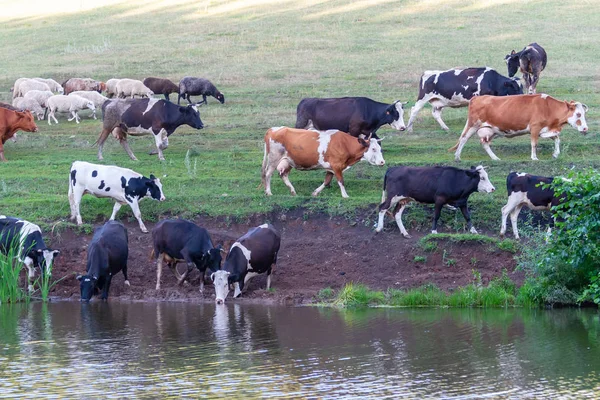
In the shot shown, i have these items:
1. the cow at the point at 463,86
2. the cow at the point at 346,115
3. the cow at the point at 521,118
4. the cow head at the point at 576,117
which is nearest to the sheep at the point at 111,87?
the cow at the point at 463,86

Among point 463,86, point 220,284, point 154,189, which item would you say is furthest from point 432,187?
point 463,86

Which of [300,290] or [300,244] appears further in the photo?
[300,244]

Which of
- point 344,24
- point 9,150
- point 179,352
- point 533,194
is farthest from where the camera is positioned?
point 344,24

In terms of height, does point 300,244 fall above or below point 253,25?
below

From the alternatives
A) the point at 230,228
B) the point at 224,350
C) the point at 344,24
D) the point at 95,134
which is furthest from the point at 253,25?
the point at 224,350

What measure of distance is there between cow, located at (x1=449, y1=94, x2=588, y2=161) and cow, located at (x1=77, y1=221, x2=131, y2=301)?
9.04 m

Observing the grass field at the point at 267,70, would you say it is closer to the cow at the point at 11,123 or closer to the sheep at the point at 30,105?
the cow at the point at 11,123

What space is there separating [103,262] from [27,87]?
18.0m

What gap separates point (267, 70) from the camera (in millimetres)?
40688

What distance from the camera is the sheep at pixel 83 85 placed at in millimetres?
36969

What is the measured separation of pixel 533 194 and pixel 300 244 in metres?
4.79

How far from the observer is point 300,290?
19.5 meters

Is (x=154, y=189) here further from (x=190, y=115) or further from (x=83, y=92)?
(x=83, y=92)

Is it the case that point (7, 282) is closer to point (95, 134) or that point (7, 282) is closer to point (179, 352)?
point (179, 352)
